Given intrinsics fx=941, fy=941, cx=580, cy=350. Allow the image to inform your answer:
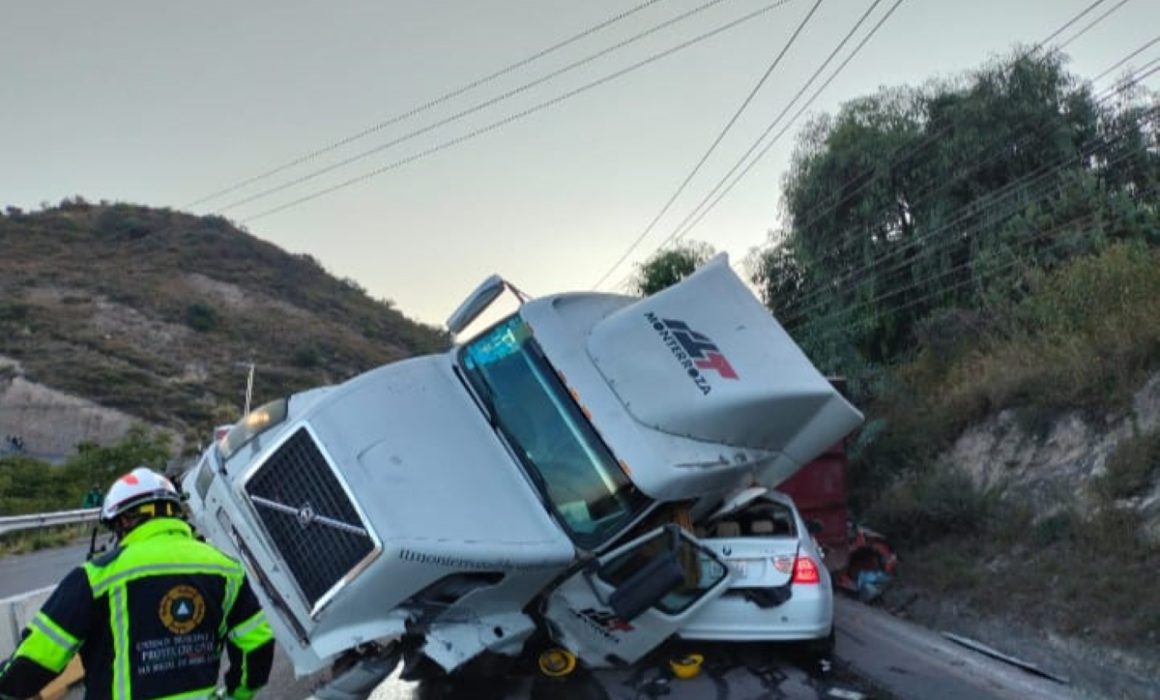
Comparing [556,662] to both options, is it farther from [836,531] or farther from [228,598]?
[836,531]

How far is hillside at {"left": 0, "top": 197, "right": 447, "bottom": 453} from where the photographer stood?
45.1m

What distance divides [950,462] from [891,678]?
633 cm

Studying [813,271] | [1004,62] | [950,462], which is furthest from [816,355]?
[950,462]

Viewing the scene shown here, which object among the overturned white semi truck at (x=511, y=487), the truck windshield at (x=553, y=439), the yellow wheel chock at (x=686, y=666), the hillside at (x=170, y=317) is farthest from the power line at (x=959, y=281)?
the hillside at (x=170, y=317)

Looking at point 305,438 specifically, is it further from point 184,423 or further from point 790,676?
point 184,423

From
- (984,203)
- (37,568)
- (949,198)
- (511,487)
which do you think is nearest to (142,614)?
(511,487)

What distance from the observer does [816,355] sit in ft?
69.7

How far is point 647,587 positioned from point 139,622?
3.34 meters

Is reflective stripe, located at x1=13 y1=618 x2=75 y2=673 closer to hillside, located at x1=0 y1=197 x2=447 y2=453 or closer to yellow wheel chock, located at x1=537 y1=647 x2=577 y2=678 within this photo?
yellow wheel chock, located at x1=537 y1=647 x2=577 y2=678

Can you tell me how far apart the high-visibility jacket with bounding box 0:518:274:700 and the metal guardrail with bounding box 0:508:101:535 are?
1563 centimetres

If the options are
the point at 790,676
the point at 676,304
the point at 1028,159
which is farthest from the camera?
the point at 1028,159

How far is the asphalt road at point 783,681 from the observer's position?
6199 mm

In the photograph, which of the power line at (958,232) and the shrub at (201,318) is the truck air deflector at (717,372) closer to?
the power line at (958,232)

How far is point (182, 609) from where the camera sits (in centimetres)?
293
